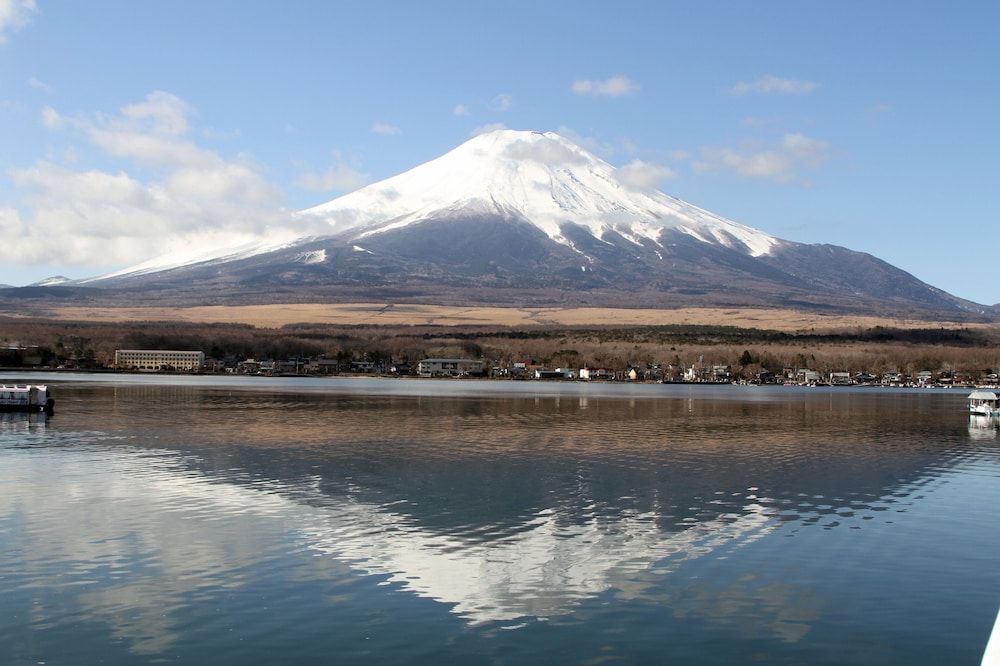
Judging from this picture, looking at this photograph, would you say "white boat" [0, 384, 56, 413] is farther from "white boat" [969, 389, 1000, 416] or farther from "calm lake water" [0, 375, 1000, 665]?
"white boat" [969, 389, 1000, 416]

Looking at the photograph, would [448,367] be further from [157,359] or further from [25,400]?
[25,400]

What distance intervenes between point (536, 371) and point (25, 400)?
95441 millimetres

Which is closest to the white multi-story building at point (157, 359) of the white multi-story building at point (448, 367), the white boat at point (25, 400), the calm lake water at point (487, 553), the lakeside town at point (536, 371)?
the lakeside town at point (536, 371)

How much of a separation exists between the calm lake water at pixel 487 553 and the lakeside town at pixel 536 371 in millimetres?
100419

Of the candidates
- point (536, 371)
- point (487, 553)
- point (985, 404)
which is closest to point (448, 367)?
point (536, 371)

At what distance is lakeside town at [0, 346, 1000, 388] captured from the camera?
132m

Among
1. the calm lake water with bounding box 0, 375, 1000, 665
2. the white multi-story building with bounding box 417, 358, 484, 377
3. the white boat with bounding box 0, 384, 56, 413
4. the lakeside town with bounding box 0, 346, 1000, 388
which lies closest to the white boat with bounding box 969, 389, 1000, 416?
the calm lake water with bounding box 0, 375, 1000, 665

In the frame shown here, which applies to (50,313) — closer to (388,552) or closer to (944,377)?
(944,377)

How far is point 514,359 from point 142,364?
53.4 meters

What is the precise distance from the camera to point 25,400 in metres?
45.9

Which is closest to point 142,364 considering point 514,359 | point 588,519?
point 514,359

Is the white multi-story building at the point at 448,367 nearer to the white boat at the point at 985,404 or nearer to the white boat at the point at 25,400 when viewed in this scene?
the white boat at the point at 985,404

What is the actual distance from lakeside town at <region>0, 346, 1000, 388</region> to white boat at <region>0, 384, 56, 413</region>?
79955 mm

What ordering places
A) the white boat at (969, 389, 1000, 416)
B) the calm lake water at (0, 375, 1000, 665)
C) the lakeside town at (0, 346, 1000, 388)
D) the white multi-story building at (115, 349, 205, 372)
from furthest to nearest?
the white multi-story building at (115, 349, 205, 372)
the lakeside town at (0, 346, 1000, 388)
the white boat at (969, 389, 1000, 416)
the calm lake water at (0, 375, 1000, 665)
